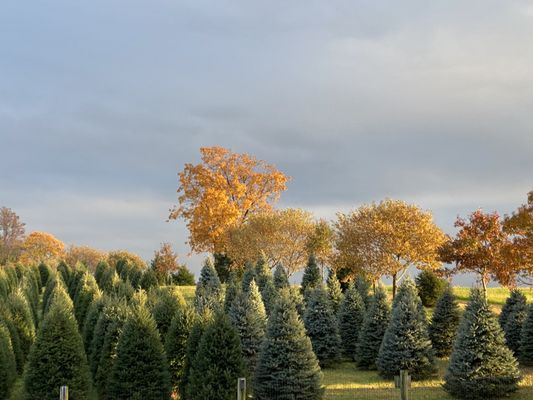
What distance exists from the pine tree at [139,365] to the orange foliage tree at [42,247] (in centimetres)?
7561

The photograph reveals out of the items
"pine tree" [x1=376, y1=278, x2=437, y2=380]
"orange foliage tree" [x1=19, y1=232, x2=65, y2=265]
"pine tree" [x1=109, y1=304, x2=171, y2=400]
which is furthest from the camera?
"orange foliage tree" [x1=19, y1=232, x2=65, y2=265]

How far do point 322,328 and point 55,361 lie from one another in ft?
51.8

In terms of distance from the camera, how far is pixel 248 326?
90.8 feet

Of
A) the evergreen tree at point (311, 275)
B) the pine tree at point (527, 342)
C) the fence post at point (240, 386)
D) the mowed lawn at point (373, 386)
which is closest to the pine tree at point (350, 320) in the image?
the mowed lawn at point (373, 386)

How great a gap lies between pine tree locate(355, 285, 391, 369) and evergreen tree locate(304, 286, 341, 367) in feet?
4.75

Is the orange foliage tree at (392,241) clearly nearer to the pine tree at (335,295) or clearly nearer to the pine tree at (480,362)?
the pine tree at (335,295)

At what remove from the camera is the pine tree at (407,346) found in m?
27.0

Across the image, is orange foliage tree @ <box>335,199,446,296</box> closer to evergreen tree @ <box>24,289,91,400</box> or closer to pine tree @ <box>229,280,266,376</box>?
pine tree @ <box>229,280,266,376</box>

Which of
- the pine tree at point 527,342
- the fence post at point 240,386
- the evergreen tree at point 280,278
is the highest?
the evergreen tree at point 280,278

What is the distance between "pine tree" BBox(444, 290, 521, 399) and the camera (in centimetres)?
2298

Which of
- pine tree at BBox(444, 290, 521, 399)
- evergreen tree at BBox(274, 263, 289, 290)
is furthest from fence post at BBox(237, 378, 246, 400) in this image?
evergreen tree at BBox(274, 263, 289, 290)

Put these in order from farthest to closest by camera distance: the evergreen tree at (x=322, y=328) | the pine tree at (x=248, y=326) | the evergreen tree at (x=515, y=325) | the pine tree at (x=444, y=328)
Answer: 1. the evergreen tree at (x=515, y=325)
2. the pine tree at (x=444, y=328)
3. the evergreen tree at (x=322, y=328)
4. the pine tree at (x=248, y=326)

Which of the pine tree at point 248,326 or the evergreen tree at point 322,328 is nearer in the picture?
the pine tree at point 248,326

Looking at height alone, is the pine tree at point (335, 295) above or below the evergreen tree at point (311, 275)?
below
